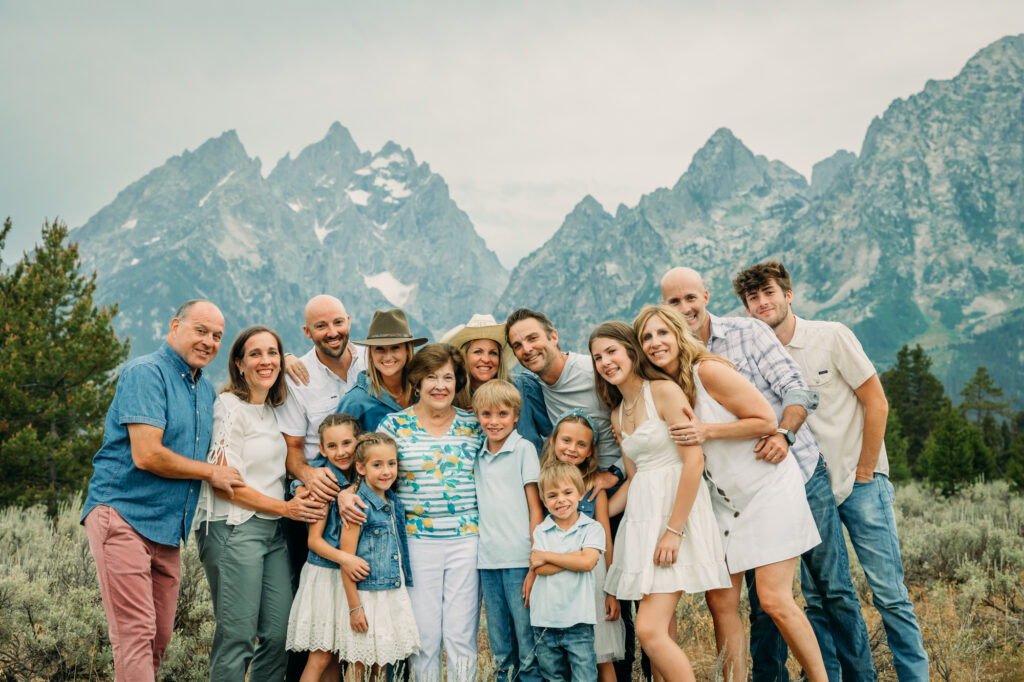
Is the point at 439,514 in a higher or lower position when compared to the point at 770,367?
lower

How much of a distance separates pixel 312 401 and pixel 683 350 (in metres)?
2.37

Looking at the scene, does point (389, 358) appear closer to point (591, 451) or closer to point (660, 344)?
point (591, 451)

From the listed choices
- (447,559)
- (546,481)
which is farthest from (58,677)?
(546,481)

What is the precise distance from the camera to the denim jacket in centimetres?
366

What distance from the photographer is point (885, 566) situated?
152 inches

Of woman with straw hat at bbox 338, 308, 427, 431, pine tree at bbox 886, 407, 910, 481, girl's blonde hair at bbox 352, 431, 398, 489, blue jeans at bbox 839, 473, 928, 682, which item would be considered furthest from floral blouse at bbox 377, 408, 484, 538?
pine tree at bbox 886, 407, 910, 481

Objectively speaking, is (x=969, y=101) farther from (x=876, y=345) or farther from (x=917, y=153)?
(x=876, y=345)

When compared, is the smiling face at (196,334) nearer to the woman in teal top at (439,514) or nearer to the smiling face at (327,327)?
the smiling face at (327,327)

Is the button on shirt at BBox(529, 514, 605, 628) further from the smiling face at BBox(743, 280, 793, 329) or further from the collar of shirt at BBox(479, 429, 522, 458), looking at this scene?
the smiling face at BBox(743, 280, 793, 329)

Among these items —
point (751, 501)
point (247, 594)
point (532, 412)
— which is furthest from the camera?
point (532, 412)

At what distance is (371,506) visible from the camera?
3.77 metres

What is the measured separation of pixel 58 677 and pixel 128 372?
2.57 m

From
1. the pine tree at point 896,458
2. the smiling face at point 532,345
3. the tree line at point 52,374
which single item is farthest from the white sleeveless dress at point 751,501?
the pine tree at point 896,458

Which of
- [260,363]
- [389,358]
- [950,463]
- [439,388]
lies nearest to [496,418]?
[439,388]
